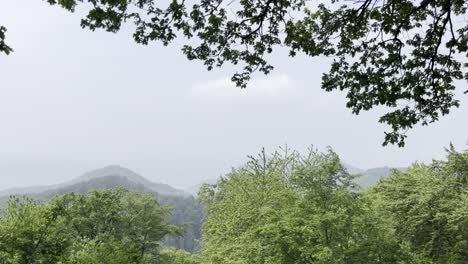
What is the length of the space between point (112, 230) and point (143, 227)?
3892 mm

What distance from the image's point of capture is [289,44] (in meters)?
8.44

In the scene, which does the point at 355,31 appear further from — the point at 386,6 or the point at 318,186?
the point at 318,186

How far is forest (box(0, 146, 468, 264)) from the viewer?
1820cm

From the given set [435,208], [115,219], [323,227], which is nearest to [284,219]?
[323,227]

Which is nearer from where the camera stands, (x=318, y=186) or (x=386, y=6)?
(x=386, y=6)

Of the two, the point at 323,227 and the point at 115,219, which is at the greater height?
the point at 115,219

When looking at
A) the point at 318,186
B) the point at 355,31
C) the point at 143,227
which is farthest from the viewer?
the point at 143,227

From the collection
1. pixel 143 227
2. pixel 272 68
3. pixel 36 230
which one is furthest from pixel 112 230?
pixel 272 68

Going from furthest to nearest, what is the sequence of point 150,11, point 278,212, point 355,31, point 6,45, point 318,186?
point 278,212
point 318,186
point 355,31
point 150,11
point 6,45

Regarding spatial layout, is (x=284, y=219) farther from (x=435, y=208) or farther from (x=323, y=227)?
(x=435, y=208)

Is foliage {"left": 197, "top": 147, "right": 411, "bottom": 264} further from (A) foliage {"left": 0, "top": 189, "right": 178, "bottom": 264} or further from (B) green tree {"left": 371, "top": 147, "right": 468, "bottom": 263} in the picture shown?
(A) foliage {"left": 0, "top": 189, "right": 178, "bottom": 264}

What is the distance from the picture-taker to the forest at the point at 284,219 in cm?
1820

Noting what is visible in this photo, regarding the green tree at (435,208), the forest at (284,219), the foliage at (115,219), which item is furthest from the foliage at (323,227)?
the foliage at (115,219)

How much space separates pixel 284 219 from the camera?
66.6 feet
